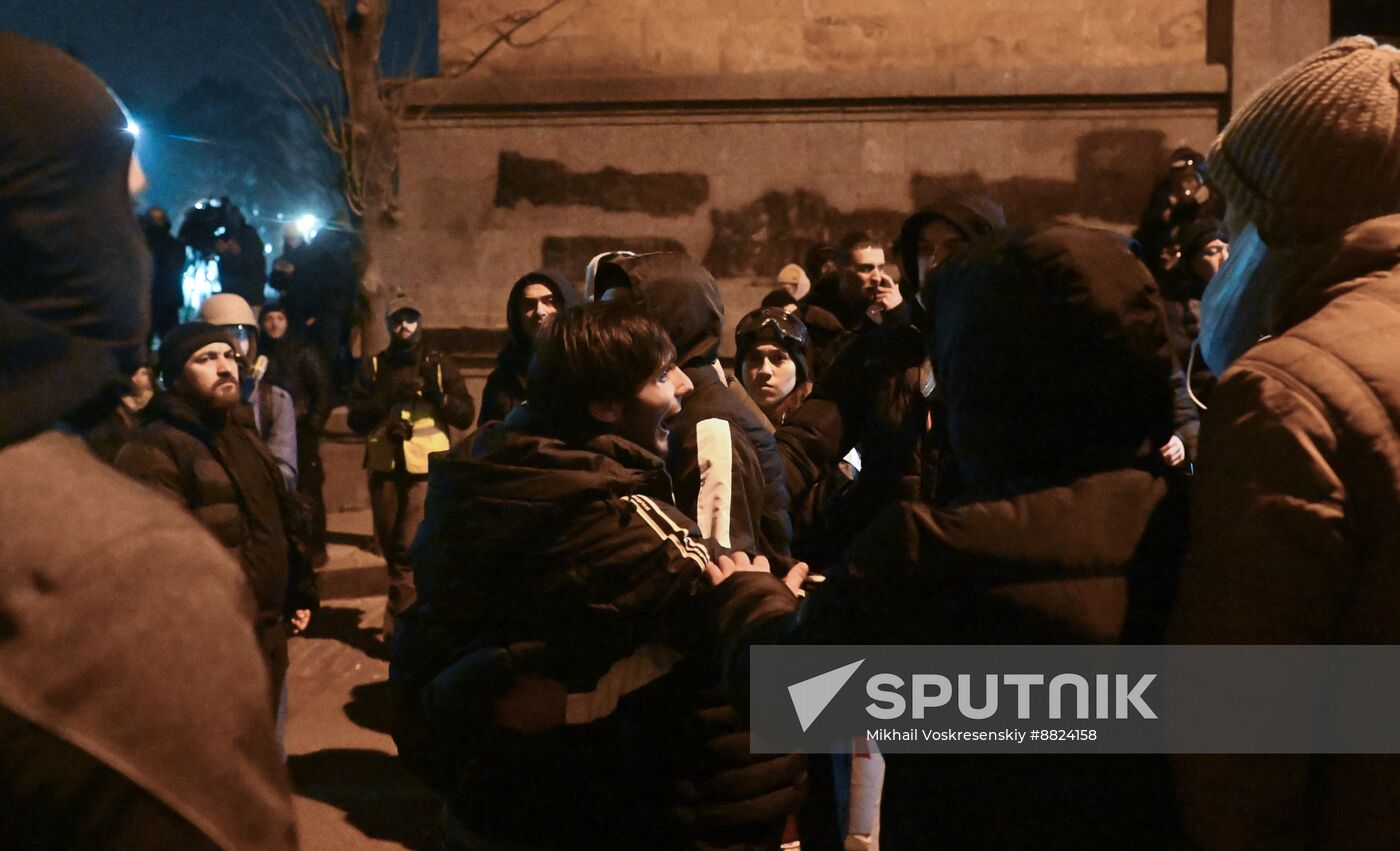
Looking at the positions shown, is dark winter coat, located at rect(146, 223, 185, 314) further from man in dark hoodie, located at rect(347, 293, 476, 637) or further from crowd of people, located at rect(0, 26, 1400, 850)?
crowd of people, located at rect(0, 26, 1400, 850)

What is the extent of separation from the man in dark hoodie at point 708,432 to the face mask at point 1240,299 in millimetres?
1520

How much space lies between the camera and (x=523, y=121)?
10.7 m

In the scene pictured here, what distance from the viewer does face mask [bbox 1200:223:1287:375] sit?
218 centimetres

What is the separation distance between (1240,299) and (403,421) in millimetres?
7081

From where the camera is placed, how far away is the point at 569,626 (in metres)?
2.90

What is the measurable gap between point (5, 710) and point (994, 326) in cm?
141

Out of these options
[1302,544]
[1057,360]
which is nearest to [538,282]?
[1057,360]

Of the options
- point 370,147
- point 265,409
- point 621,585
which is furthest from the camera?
point 370,147

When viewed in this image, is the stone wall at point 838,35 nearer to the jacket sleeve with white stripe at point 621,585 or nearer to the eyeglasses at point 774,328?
the eyeglasses at point 774,328

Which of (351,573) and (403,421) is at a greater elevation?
(403,421)

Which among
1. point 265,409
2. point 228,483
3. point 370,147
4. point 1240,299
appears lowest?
point 265,409

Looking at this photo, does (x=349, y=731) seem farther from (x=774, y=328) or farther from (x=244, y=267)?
(x=244, y=267)

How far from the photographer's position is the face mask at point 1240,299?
85.8 inches

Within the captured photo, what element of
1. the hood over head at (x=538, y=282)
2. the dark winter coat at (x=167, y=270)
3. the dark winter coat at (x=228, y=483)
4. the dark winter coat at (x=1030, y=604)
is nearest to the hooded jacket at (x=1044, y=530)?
the dark winter coat at (x=1030, y=604)
